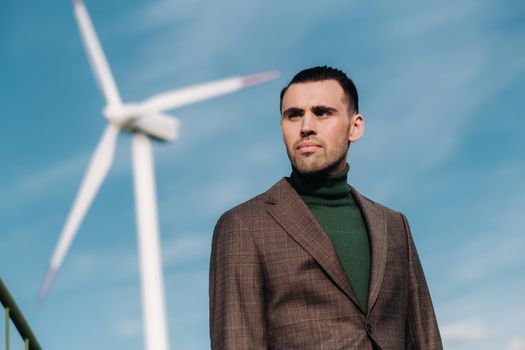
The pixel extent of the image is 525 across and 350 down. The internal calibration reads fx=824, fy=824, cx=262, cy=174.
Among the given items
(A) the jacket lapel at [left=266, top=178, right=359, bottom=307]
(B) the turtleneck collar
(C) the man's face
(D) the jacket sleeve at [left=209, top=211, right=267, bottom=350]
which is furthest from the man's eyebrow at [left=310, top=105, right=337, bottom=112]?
(D) the jacket sleeve at [left=209, top=211, right=267, bottom=350]

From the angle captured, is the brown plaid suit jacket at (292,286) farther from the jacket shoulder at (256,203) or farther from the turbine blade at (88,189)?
the turbine blade at (88,189)

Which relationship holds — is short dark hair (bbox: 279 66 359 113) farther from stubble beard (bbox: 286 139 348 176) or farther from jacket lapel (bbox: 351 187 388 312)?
jacket lapel (bbox: 351 187 388 312)

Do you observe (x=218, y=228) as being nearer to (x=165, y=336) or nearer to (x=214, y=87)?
(x=165, y=336)

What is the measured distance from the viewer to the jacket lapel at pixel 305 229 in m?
5.23

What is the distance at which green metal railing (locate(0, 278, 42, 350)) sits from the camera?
680cm

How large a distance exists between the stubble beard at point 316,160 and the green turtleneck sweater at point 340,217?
100mm

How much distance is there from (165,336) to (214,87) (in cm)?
536

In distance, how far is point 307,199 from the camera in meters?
5.69

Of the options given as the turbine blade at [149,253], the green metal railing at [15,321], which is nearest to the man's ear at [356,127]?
the green metal railing at [15,321]

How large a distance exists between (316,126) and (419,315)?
5.12ft

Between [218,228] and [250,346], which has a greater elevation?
[218,228]

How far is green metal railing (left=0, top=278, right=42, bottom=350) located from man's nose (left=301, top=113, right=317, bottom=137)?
9.67 feet

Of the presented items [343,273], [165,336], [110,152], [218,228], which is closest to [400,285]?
[343,273]

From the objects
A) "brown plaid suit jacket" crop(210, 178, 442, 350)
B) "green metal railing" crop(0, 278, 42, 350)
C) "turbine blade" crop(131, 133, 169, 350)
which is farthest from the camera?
"turbine blade" crop(131, 133, 169, 350)
